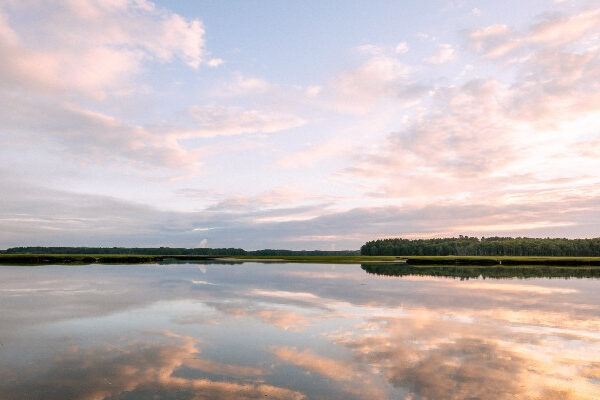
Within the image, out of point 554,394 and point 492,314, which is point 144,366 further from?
point 492,314

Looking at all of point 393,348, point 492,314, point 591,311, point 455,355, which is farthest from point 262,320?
point 591,311

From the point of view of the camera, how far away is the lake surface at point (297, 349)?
1227 centimetres

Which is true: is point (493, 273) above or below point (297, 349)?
below

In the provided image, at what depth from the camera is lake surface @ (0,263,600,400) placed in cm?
1227

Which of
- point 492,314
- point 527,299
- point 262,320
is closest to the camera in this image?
point 262,320

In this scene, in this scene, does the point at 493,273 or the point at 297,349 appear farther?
the point at 493,273

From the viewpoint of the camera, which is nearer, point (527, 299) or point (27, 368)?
point (27, 368)

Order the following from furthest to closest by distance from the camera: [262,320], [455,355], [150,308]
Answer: [150,308], [262,320], [455,355]

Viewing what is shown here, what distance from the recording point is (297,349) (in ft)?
56.4

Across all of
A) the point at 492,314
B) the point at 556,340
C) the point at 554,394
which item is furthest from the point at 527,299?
the point at 554,394

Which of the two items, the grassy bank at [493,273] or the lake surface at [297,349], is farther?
the grassy bank at [493,273]

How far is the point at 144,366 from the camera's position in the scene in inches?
572

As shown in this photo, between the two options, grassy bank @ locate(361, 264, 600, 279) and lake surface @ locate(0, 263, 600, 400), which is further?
grassy bank @ locate(361, 264, 600, 279)

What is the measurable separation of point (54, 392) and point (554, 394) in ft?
48.0
